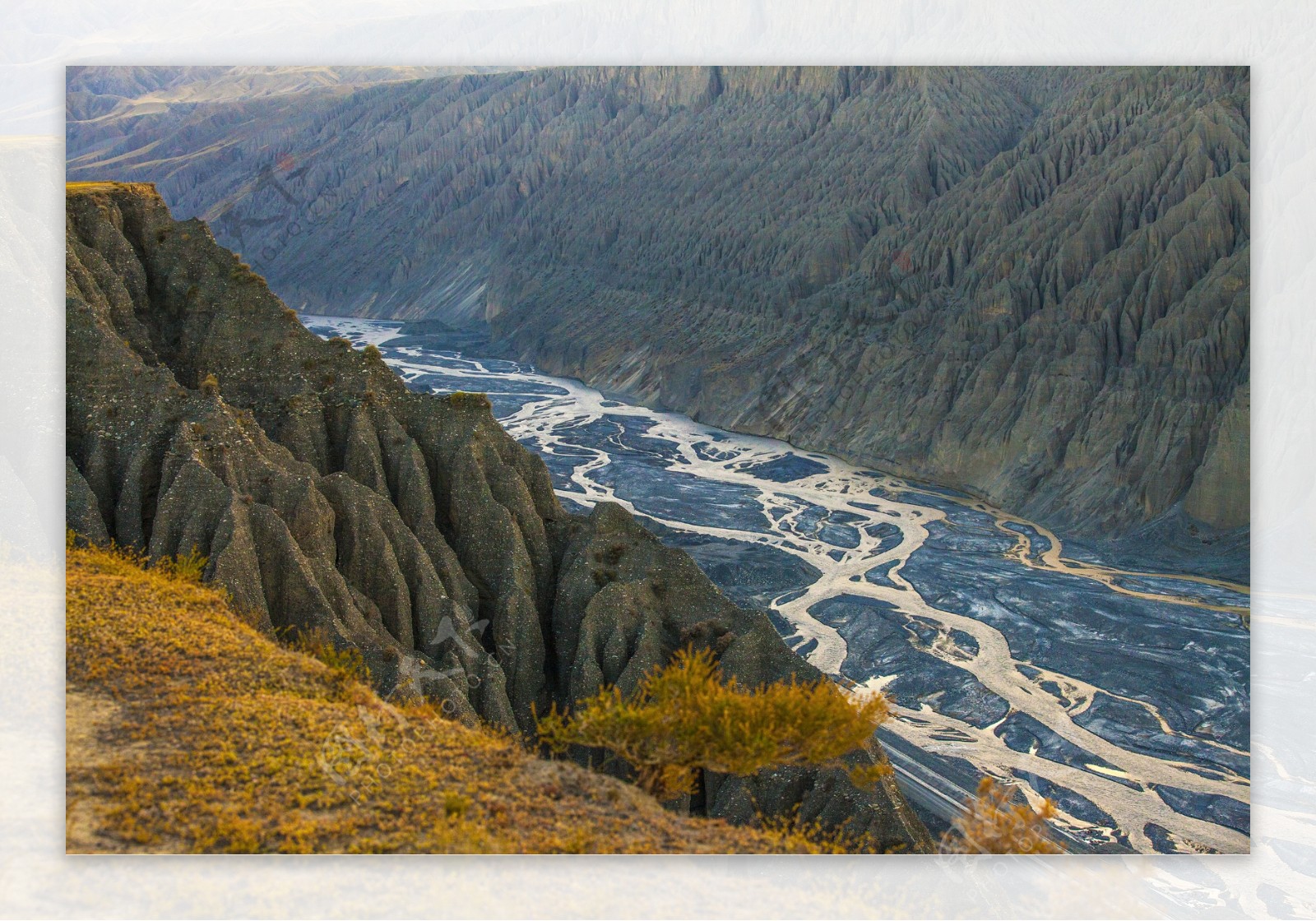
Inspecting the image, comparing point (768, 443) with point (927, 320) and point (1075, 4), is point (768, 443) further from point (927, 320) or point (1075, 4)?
point (1075, 4)

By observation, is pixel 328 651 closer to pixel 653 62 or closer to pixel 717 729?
pixel 717 729

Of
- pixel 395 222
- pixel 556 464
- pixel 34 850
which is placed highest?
pixel 395 222

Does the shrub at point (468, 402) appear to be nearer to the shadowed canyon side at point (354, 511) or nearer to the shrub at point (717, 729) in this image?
the shadowed canyon side at point (354, 511)

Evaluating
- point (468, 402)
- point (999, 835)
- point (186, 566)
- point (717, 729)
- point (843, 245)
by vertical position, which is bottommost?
point (999, 835)

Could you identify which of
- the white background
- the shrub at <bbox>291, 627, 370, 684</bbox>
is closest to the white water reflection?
the white background

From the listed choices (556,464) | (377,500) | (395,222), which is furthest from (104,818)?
(395,222)

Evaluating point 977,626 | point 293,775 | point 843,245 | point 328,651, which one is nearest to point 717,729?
point 293,775
